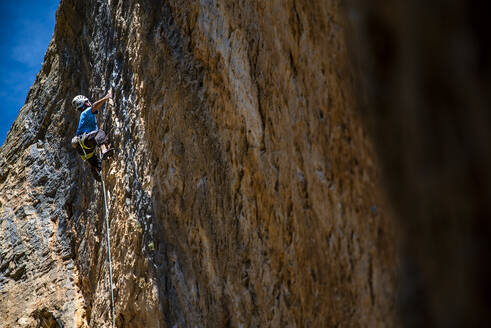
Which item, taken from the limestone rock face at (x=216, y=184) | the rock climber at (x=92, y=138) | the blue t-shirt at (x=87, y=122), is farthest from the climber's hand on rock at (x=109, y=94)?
the blue t-shirt at (x=87, y=122)

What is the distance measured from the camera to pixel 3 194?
1221 cm

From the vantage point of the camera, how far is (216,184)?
225 inches

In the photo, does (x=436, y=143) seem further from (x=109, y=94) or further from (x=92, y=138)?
(x=92, y=138)

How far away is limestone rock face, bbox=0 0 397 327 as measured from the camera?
3824mm

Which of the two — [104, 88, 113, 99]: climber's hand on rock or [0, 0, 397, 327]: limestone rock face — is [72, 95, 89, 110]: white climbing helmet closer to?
[0, 0, 397, 327]: limestone rock face

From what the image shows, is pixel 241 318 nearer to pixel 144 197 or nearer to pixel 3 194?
pixel 144 197

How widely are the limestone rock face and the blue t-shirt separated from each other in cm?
20

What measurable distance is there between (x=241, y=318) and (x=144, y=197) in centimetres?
250

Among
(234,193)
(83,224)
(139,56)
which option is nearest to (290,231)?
(234,193)

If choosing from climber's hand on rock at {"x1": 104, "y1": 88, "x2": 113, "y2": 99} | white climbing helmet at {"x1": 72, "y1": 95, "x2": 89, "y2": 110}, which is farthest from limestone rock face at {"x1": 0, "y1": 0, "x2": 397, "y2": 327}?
white climbing helmet at {"x1": 72, "y1": 95, "x2": 89, "y2": 110}

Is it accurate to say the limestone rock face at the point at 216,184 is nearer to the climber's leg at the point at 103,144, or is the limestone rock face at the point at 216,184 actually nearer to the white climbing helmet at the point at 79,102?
the climber's leg at the point at 103,144

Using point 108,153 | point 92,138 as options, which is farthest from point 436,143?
point 92,138

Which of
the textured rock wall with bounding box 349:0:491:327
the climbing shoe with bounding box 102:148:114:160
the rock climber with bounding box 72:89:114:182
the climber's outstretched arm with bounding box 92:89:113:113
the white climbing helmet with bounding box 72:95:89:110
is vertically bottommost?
the textured rock wall with bounding box 349:0:491:327

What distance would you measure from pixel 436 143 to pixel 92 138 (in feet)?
25.5
